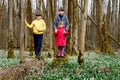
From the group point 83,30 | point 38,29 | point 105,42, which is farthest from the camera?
point 105,42

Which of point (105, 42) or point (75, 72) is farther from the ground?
point (75, 72)

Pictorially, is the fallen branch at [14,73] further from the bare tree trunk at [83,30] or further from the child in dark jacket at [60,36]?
the child in dark jacket at [60,36]

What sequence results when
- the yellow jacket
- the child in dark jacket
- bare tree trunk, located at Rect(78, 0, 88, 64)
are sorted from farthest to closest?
the yellow jacket → the child in dark jacket → bare tree trunk, located at Rect(78, 0, 88, 64)

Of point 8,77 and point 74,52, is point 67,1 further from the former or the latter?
point 8,77

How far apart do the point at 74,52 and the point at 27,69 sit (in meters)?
12.4

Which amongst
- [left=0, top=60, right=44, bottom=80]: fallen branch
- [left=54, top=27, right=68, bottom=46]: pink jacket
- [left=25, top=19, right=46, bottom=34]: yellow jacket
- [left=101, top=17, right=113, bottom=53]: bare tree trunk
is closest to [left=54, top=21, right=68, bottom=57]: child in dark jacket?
[left=54, top=27, right=68, bottom=46]: pink jacket

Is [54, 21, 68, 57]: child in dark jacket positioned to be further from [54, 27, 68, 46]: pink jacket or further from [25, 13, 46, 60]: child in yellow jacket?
[25, 13, 46, 60]: child in yellow jacket

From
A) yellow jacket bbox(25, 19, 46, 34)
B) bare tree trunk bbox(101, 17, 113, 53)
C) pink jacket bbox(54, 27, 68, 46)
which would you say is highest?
yellow jacket bbox(25, 19, 46, 34)

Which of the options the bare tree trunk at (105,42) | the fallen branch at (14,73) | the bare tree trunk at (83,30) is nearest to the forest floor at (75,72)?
the fallen branch at (14,73)

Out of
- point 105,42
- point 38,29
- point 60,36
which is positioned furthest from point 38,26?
point 105,42

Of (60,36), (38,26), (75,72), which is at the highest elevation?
(38,26)

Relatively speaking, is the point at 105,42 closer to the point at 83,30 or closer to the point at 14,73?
the point at 83,30

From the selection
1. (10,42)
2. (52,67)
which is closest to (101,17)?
(10,42)

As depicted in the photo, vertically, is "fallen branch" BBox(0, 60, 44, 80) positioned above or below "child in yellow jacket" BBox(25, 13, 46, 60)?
below
